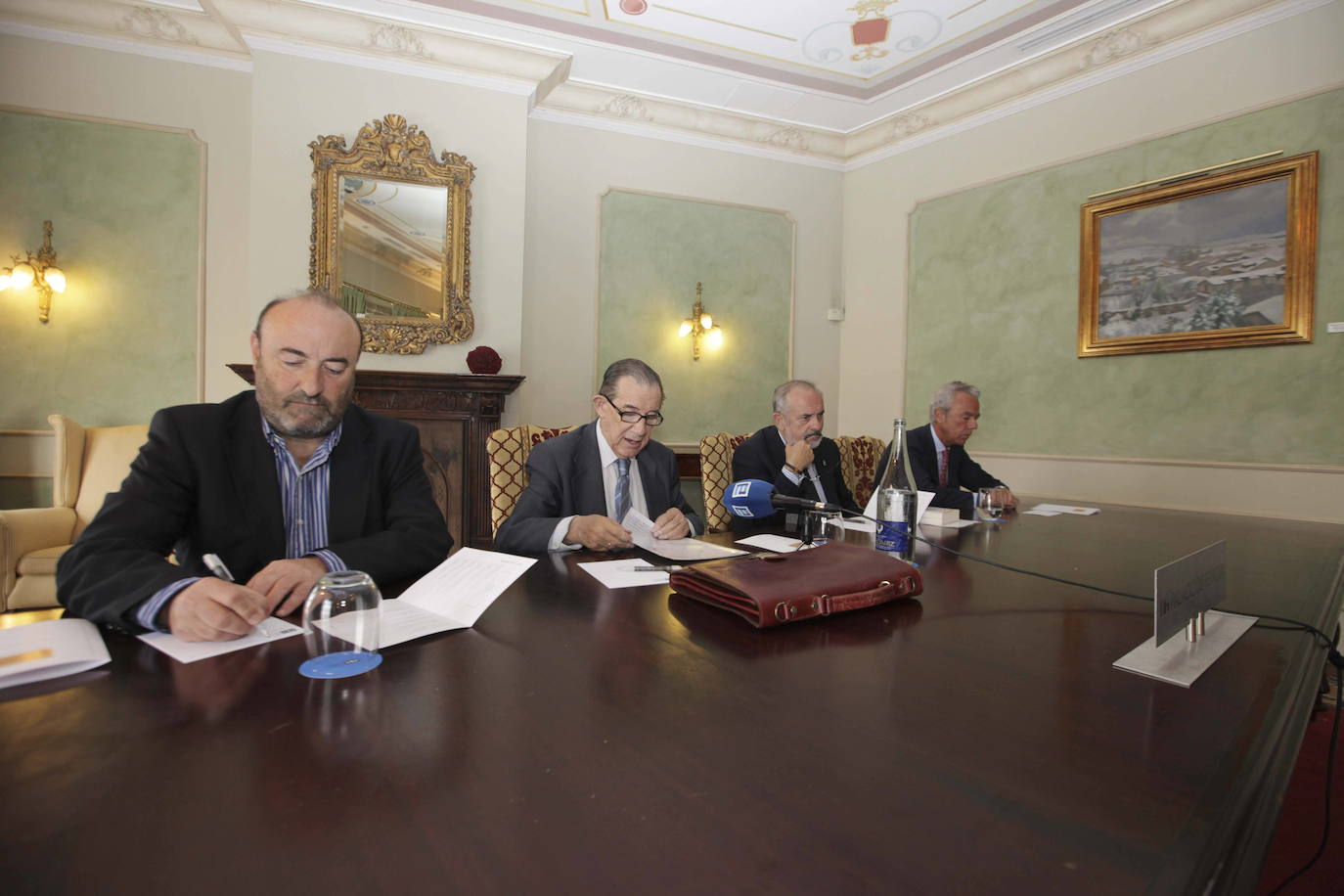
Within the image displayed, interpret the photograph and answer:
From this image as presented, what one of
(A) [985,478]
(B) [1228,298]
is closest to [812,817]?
(A) [985,478]

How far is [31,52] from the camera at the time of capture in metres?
4.25

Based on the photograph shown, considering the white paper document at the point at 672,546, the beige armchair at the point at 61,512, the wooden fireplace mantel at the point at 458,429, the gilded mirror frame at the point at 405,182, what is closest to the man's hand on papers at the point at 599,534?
the white paper document at the point at 672,546

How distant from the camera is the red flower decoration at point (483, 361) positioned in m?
4.62

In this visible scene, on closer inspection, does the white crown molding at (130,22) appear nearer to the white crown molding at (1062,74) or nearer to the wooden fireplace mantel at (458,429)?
the wooden fireplace mantel at (458,429)

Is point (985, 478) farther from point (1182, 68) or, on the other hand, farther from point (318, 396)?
point (318, 396)

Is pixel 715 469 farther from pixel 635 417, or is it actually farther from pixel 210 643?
pixel 210 643

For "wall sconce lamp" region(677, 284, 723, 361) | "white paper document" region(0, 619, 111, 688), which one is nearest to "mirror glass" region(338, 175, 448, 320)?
"wall sconce lamp" region(677, 284, 723, 361)

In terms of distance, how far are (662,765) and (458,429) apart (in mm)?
4326

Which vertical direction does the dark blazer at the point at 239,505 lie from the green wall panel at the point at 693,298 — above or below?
below

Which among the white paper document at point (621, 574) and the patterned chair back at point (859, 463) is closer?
the white paper document at point (621, 574)

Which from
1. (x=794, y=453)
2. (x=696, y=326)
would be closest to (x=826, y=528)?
(x=794, y=453)

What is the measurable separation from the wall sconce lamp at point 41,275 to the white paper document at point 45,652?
4619 mm

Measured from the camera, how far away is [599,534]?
1.77 meters

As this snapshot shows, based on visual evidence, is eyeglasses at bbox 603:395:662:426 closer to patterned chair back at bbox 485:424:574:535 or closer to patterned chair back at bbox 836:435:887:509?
patterned chair back at bbox 485:424:574:535
